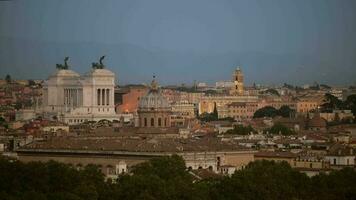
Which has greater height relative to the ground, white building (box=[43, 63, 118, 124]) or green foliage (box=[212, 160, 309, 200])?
white building (box=[43, 63, 118, 124])

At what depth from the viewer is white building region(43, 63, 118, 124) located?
9225 cm

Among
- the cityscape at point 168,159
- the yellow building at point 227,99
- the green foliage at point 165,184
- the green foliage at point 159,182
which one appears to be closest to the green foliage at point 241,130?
the cityscape at point 168,159

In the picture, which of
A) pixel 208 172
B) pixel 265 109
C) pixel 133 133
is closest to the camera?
pixel 208 172

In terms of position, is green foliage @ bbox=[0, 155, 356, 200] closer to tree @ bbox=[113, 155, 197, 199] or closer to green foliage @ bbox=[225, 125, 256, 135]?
tree @ bbox=[113, 155, 197, 199]

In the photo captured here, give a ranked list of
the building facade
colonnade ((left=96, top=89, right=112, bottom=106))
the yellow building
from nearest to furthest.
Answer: the building facade, colonnade ((left=96, top=89, right=112, bottom=106)), the yellow building

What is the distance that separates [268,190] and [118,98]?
62.6 meters

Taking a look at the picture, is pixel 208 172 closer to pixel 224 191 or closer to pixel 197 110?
pixel 224 191

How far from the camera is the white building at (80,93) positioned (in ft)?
303

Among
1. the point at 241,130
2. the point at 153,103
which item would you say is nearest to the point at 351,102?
the point at 241,130

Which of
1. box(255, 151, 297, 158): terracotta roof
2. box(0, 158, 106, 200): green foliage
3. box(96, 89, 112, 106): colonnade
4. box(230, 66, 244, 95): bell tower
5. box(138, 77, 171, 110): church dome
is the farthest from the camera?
box(230, 66, 244, 95): bell tower

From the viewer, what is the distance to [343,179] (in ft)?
142

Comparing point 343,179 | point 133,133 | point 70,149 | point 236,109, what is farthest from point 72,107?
point 343,179

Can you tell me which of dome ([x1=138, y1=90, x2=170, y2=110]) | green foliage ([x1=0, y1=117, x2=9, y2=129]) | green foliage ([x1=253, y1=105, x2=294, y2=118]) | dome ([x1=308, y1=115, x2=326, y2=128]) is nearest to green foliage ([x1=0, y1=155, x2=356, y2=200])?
dome ([x1=138, y1=90, x2=170, y2=110])

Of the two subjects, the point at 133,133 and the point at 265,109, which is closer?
the point at 133,133
